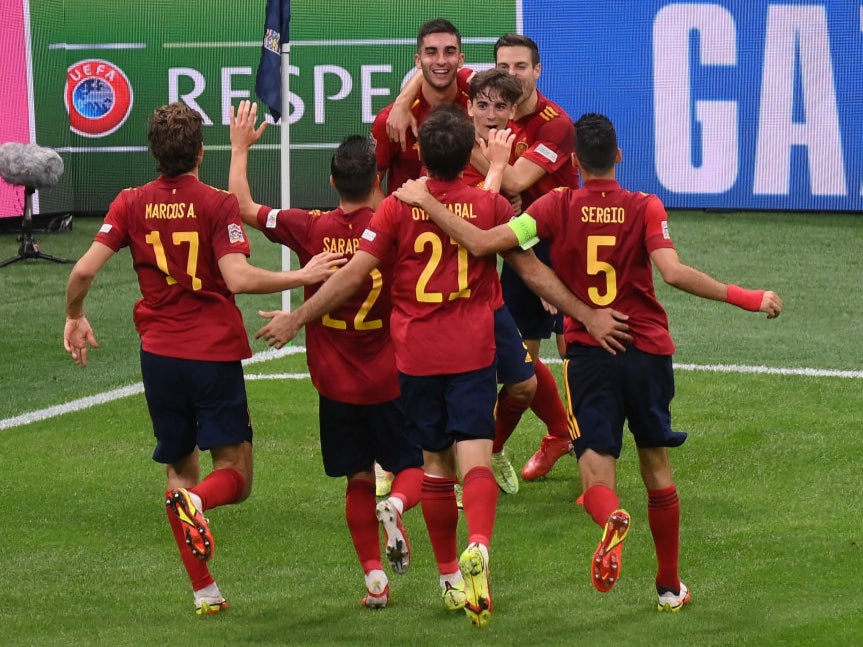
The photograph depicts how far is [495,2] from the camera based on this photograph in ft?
58.7

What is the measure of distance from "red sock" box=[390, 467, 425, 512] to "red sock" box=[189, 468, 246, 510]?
0.63m

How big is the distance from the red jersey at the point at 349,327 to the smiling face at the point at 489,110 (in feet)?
4.30

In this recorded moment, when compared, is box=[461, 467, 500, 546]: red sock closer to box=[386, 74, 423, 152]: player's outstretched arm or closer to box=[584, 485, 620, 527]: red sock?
box=[584, 485, 620, 527]: red sock

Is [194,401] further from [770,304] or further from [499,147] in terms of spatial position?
[770,304]

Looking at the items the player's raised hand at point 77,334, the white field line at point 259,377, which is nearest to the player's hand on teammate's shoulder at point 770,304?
the player's raised hand at point 77,334

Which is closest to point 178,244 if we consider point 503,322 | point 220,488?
point 220,488

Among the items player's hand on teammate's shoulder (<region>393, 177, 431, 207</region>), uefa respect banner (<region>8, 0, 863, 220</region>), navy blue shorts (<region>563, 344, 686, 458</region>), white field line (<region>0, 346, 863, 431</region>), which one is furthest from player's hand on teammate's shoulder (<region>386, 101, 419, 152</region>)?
uefa respect banner (<region>8, 0, 863, 220</region>)

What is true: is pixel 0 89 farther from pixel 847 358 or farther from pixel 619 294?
pixel 619 294

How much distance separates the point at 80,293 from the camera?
19.0ft

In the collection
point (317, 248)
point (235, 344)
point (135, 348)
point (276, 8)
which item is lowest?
point (135, 348)

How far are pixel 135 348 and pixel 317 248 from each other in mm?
6364

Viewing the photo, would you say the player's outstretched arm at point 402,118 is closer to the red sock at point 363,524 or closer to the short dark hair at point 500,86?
the short dark hair at point 500,86

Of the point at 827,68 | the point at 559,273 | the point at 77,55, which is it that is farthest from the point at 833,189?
the point at 559,273

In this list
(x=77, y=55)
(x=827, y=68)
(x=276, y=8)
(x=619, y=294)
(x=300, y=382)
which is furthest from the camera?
(x=77, y=55)
